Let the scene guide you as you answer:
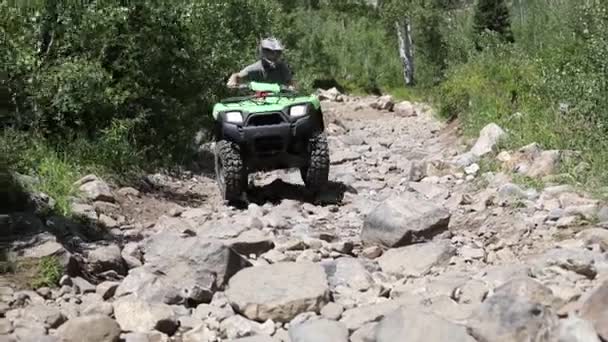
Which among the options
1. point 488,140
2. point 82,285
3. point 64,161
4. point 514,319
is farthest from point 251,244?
point 488,140

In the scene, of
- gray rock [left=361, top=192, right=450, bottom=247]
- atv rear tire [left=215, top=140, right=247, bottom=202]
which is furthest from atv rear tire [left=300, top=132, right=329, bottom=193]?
gray rock [left=361, top=192, right=450, bottom=247]

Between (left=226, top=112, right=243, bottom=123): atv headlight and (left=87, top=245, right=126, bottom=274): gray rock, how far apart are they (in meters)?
2.41

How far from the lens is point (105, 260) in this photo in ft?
16.5

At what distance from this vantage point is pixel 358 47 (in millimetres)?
28766

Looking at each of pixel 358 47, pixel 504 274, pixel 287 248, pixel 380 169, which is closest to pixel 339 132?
pixel 380 169

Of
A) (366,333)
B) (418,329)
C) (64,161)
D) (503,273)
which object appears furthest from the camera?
(64,161)

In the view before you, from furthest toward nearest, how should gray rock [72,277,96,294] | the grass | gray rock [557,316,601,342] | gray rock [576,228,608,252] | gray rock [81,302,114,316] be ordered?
the grass, gray rock [576,228,608,252], gray rock [72,277,96,294], gray rock [81,302,114,316], gray rock [557,316,601,342]

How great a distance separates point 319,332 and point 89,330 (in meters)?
1.17

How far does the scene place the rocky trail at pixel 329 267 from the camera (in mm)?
3891

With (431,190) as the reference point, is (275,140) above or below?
above

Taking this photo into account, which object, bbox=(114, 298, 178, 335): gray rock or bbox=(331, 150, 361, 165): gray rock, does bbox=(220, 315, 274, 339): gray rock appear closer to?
bbox=(114, 298, 178, 335): gray rock

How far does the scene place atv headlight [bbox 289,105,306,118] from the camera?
7340mm

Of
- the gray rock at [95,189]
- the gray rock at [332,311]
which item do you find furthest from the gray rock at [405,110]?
the gray rock at [332,311]

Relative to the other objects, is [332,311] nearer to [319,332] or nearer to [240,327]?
[319,332]
